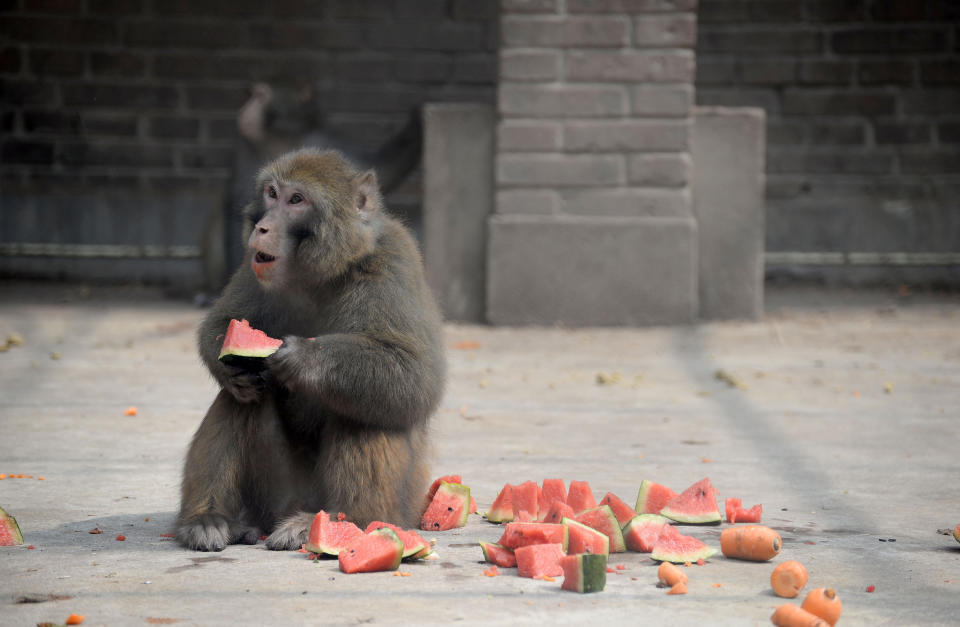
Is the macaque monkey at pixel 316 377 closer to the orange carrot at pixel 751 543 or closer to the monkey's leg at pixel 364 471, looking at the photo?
the monkey's leg at pixel 364 471

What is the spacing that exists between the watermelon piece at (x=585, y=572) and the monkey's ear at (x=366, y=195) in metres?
1.33

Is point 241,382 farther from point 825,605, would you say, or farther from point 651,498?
point 825,605

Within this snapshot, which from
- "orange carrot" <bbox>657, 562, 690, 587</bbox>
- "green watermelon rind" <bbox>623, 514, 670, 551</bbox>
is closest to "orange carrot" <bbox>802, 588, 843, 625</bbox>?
"orange carrot" <bbox>657, 562, 690, 587</bbox>

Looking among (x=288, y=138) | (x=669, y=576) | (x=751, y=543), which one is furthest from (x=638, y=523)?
(x=288, y=138)

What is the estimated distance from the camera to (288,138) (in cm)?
1030

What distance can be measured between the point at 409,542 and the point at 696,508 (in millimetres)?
1056

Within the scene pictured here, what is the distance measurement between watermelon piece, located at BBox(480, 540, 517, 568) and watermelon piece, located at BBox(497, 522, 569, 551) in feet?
0.08

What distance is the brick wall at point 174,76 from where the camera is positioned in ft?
40.1

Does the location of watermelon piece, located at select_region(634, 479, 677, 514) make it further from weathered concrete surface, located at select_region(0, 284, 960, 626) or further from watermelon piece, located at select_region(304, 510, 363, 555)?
watermelon piece, located at select_region(304, 510, 363, 555)

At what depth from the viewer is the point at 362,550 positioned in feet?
11.1

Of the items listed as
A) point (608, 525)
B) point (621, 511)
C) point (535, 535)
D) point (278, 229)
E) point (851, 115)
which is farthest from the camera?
point (851, 115)

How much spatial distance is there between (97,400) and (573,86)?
13.9ft

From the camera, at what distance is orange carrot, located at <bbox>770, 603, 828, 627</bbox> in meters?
2.83

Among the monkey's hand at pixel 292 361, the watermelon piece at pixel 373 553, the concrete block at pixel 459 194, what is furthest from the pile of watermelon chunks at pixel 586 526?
the concrete block at pixel 459 194
